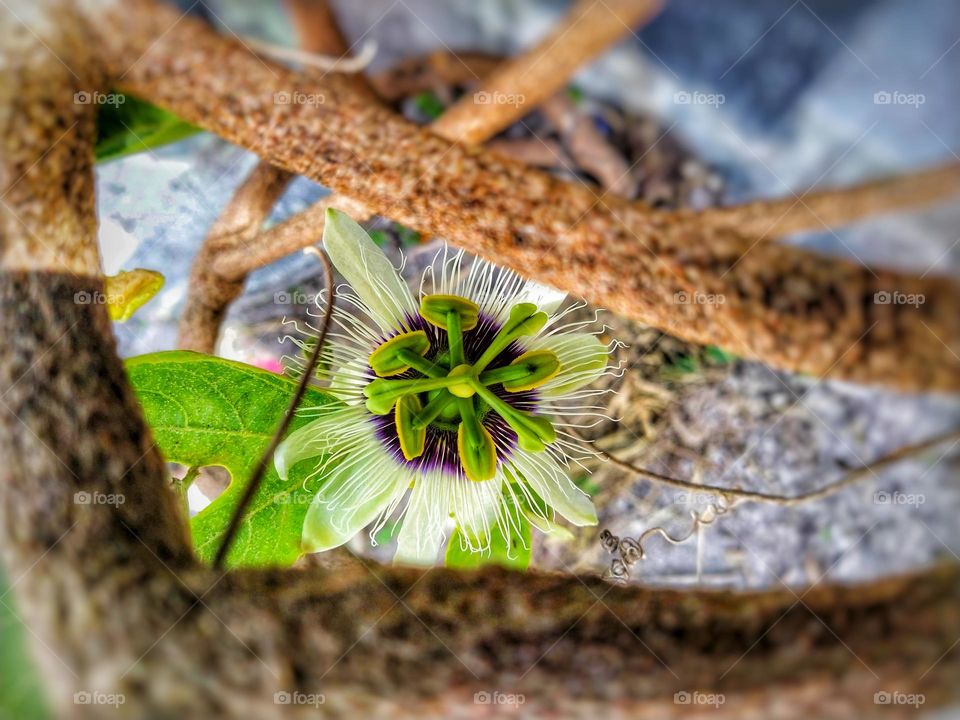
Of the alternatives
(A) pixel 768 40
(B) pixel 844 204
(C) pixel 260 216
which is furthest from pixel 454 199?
(A) pixel 768 40

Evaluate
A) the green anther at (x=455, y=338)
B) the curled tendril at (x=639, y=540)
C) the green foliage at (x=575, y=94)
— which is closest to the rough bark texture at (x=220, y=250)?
the green anther at (x=455, y=338)

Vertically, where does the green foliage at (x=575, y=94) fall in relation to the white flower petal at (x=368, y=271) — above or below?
above

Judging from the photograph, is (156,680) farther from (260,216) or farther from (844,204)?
(844,204)

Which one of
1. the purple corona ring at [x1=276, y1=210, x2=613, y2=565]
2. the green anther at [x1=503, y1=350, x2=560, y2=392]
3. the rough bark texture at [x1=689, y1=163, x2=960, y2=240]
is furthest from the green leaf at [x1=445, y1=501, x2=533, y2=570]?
the rough bark texture at [x1=689, y1=163, x2=960, y2=240]

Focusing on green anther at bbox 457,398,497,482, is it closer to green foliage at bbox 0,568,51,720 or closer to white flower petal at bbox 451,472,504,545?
white flower petal at bbox 451,472,504,545

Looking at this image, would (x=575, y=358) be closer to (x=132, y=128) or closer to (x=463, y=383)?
(x=463, y=383)

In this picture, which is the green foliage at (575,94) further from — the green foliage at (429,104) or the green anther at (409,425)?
the green anther at (409,425)

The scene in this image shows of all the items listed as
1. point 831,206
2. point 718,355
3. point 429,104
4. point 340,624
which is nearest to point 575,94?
point 429,104
